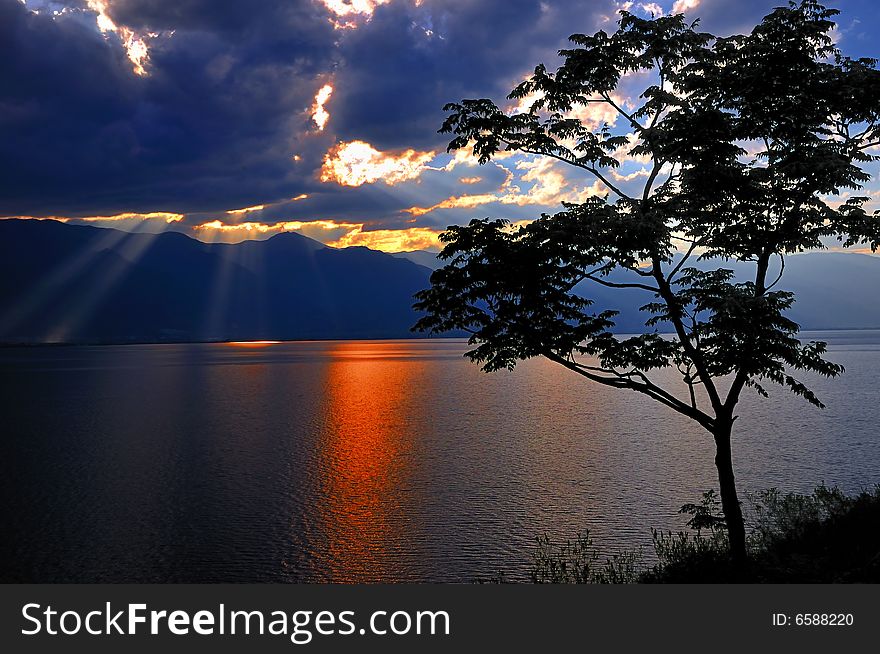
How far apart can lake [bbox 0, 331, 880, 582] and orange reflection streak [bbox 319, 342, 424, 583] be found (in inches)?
6.3

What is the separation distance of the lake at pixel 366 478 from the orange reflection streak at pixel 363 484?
0.16 metres

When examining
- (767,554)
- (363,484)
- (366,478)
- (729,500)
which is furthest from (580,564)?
(366,478)

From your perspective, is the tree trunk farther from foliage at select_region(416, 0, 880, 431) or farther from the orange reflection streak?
the orange reflection streak

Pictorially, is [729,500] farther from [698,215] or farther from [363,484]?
[363,484]

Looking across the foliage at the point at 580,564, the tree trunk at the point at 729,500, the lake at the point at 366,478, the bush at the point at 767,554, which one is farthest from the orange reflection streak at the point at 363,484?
the tree trunk at the point at 729,500

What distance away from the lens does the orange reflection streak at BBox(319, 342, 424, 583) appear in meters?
28.3

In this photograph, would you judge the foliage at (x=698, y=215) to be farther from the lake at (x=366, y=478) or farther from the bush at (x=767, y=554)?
the lake at (x=366, y=478)

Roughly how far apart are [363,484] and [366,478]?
6.26 feet

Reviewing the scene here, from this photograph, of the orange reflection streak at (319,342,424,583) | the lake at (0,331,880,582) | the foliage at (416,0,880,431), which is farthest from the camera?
the lake at (0,331,880,582)

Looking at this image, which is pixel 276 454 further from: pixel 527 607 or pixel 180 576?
pixel 527 607

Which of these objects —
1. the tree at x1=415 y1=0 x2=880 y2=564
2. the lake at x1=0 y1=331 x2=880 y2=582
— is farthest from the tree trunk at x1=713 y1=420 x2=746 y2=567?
the lake at x1=0 y1=331 x2=880 y2=582

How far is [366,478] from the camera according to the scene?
149 ft

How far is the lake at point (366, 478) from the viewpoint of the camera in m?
28.7

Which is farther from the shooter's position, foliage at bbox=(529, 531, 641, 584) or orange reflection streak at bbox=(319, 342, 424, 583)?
orange reflection streak at bbox=(319, 342, 424, 583)
